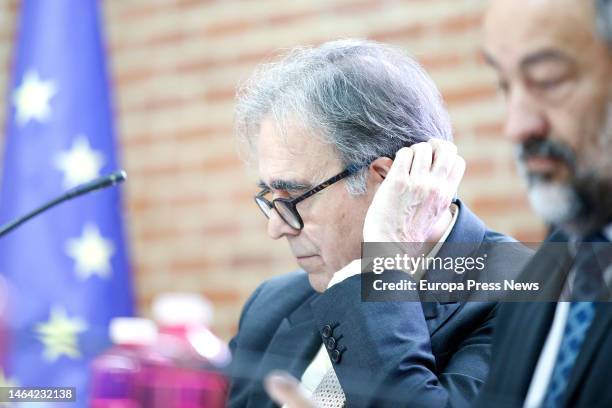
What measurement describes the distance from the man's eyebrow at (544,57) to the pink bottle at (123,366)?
59 cm

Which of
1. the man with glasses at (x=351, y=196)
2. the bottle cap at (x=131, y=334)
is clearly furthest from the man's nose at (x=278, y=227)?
the bottle cap at (x=131, y=334)

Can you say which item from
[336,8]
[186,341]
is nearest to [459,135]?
[336,8]

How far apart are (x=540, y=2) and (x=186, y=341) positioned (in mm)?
609

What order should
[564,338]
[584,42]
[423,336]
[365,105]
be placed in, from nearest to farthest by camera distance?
[584,42] → [564,338] → [423,336] → [365,105]

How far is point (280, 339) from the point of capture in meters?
2.28

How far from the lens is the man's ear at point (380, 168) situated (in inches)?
82.0

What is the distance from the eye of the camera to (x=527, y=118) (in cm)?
122

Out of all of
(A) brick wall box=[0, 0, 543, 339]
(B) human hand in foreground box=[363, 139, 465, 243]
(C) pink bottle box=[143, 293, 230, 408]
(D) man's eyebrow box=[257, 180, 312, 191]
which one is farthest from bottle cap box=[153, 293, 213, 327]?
(A) brick wall box=[0, 0, 543, 339]

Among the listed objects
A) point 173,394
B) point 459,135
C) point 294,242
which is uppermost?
point 459,135

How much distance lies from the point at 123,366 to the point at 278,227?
0.79 metres

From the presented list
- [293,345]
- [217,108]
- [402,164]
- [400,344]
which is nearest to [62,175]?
[217,108]

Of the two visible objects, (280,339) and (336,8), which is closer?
(280,339)

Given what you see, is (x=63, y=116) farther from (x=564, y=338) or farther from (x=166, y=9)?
(x=564, y=338)

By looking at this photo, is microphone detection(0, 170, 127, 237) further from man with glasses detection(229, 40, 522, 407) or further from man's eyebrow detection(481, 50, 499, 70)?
man's eyebrow detection(481, 50, 499, 70)
